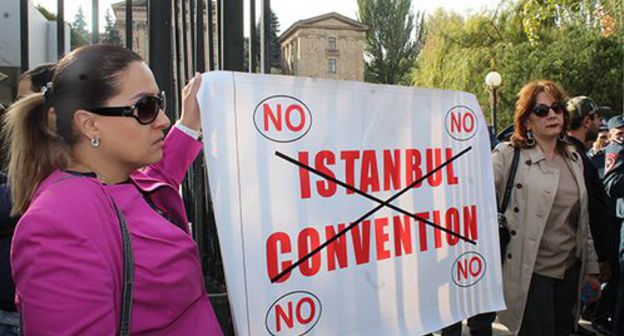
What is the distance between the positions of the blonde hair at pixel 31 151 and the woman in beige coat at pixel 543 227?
85.1 inches

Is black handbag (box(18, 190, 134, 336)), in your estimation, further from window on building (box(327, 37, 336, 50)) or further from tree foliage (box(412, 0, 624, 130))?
window on building (box(327, 37, 336, 50))

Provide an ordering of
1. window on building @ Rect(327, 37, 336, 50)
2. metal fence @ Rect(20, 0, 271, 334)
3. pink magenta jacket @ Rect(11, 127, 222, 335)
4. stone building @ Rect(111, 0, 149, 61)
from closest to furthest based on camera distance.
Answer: pink magenta jacket @ Rect(11, 127, 222, 335)
metal fence @ Rect(20, 0, 271, 334)
stone building @ Rect(111, 0, 149, 61)
window on building @ Rect(327, 37, 336, 50)

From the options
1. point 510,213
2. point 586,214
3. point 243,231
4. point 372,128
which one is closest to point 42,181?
point 243,231

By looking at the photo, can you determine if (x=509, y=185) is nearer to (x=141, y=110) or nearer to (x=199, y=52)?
(x=199, y=52)

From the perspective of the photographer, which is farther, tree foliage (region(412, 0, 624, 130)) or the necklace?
tree foliage (region(412, 0, 624, 130))

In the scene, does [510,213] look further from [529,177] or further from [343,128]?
[343,128]

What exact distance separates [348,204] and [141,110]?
0.81 meters

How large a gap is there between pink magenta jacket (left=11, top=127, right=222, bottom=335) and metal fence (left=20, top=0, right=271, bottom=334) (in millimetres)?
823

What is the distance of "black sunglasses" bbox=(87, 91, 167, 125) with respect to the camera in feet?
4.54

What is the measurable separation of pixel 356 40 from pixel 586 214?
187 ft

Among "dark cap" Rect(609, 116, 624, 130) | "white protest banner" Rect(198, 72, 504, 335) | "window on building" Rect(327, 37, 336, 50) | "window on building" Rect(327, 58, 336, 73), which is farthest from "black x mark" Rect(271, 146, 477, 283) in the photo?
"window on building" Rect(327, 37, 336, 50)

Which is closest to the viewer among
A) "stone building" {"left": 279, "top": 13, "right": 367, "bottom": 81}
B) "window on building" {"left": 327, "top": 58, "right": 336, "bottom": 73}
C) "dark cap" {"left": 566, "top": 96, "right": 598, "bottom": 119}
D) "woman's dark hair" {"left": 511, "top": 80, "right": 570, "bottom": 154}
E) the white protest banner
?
the white protest banner

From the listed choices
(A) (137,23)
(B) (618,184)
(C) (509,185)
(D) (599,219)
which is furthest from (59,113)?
(A) (137,23)

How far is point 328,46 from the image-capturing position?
55.8m
